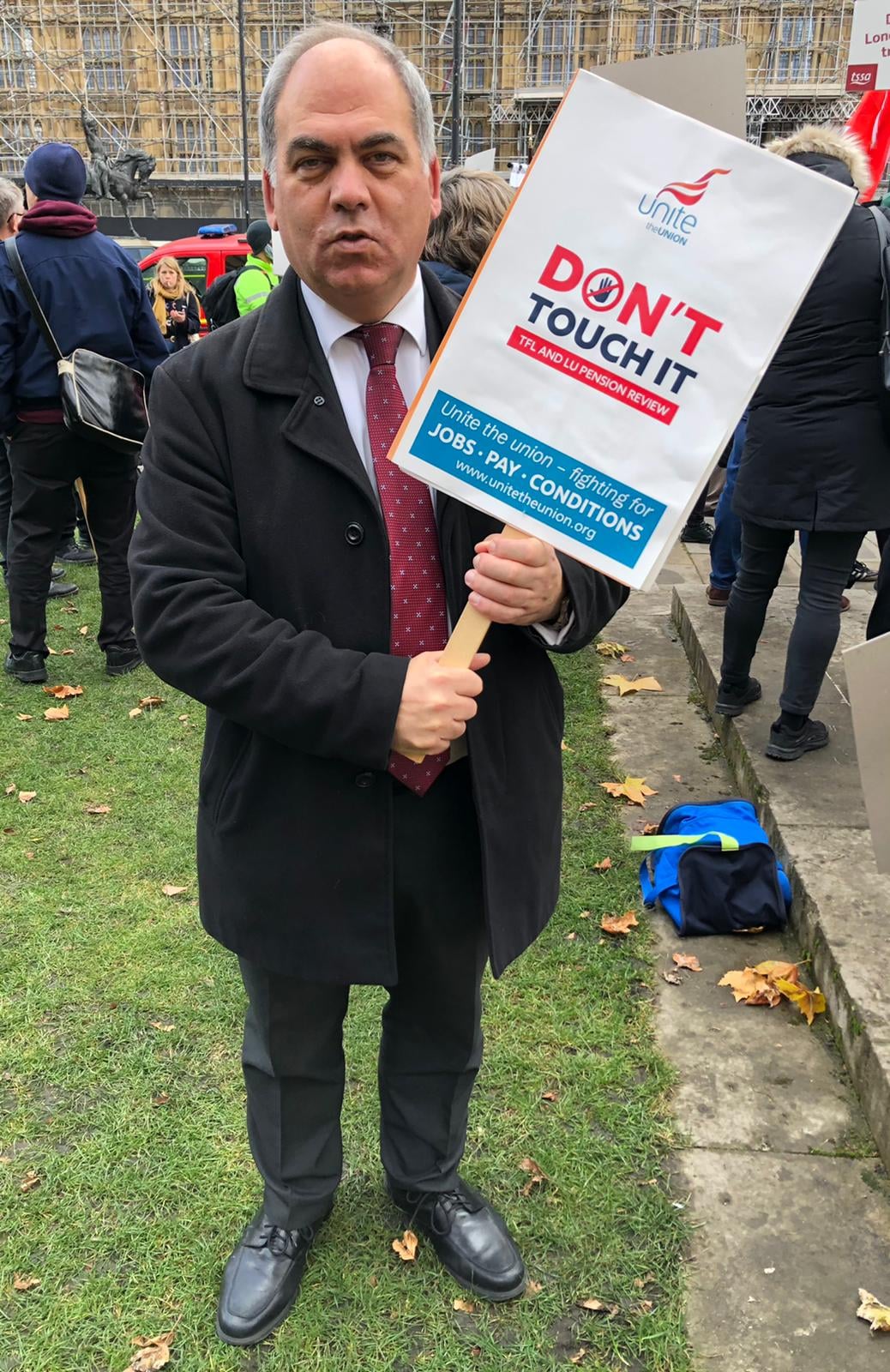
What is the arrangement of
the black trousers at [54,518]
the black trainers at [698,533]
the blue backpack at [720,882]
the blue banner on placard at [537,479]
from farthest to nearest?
the black trainers at [698,533]
the black trousers at [54,518]
the blue backpack at [720,882]
the blue banner on placard at [537,479]

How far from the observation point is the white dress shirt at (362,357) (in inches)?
67.6

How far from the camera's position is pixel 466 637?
62.4 inches

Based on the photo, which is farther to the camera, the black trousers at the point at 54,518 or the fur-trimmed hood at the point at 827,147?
the black trousers at the point at 54,518

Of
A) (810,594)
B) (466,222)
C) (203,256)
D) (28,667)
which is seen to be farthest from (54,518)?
(203,256)

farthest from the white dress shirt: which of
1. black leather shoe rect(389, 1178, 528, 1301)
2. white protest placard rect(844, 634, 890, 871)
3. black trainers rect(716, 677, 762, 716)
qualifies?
black trainers rect(716, 677, 762, 716)

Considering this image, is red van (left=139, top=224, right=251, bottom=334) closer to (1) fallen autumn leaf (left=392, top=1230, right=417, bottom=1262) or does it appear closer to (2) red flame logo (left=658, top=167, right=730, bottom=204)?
(1) fallen autumn leaf (left=392, top=1230, right=417, bottom=1262)

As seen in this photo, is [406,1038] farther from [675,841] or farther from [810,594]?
[810,594]

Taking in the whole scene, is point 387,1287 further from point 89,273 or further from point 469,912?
point 89,273

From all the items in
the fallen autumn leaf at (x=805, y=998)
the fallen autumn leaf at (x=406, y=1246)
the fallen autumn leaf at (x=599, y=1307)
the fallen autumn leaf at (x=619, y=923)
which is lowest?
the fallen autumn leaf at (x=619, y=923)

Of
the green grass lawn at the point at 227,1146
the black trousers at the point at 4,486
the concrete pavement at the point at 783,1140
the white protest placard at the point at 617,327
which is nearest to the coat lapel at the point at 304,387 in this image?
the white protest placard at the point at 617,327

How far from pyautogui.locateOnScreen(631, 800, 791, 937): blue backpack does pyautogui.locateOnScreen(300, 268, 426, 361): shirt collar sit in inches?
90.2

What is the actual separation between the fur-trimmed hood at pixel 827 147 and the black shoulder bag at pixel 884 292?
0.56ft

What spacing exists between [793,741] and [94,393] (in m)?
3.48

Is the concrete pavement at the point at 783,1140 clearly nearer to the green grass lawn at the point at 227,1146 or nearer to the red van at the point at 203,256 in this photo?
the green grass lawn at the point at 227,1146
